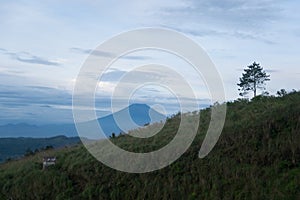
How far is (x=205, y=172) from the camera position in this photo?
14922 millimetres

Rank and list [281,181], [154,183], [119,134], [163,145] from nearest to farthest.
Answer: [281,181]
[154,183]
[163,145]
[119,134]

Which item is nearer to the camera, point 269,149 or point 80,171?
point 269,149

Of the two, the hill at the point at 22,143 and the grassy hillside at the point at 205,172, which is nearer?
the grassy hillside at the point at 205,172

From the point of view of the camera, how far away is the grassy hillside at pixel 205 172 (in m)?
13.7

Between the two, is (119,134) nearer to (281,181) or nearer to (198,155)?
(198,155)

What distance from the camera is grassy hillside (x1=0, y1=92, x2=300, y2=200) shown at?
13.7 metres

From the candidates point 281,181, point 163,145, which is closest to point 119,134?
point 163,145

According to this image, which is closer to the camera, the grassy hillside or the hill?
the grassy hillside

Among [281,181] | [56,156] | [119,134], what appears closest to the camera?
[281,181]

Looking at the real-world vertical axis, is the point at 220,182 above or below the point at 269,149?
below

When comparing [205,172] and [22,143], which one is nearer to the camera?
[205,172]

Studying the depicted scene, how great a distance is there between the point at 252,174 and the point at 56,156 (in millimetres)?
9456

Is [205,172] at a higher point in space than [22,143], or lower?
lower

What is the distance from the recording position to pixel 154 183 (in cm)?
1502
